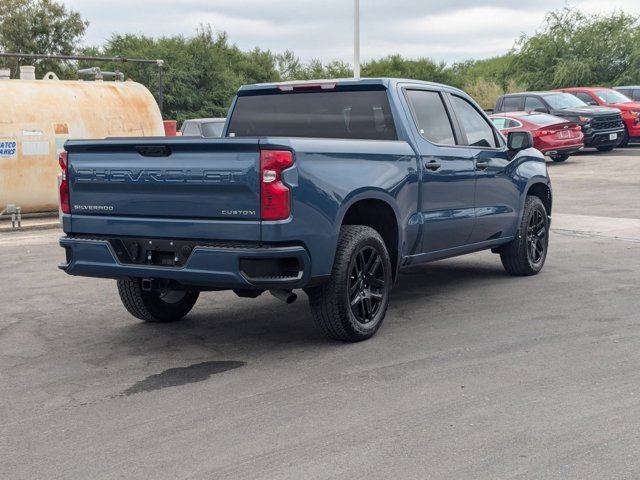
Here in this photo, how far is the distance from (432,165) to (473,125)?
1256 millimetres

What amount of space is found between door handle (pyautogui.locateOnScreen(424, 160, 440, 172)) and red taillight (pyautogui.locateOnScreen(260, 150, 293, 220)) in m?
1.93

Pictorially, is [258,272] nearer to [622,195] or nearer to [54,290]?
[54,290]

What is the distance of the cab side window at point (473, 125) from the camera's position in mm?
8766

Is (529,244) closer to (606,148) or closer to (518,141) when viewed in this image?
(518,141)

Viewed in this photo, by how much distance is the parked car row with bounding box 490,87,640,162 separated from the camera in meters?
25.3

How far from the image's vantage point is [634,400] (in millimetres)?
5469

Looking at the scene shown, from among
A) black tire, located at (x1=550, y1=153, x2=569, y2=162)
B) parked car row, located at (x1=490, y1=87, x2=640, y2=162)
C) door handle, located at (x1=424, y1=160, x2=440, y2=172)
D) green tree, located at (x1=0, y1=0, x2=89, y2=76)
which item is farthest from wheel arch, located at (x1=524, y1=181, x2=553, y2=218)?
green tree, located at (x1=0, y1=0, x2=89, y2=76)

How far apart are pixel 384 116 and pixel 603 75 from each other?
43.3 meters

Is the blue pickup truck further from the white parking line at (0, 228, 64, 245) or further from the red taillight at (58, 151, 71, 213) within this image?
the white parking line at (0, 228, 64, 245)

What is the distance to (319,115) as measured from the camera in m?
8.00

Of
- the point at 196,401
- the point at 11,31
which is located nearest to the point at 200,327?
the point at 196,401

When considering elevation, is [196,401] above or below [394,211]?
below

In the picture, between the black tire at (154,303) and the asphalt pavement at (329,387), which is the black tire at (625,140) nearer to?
the asphalt pavement at (329,387)

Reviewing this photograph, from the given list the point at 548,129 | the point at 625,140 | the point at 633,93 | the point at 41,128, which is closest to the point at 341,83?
the point at 41,128
